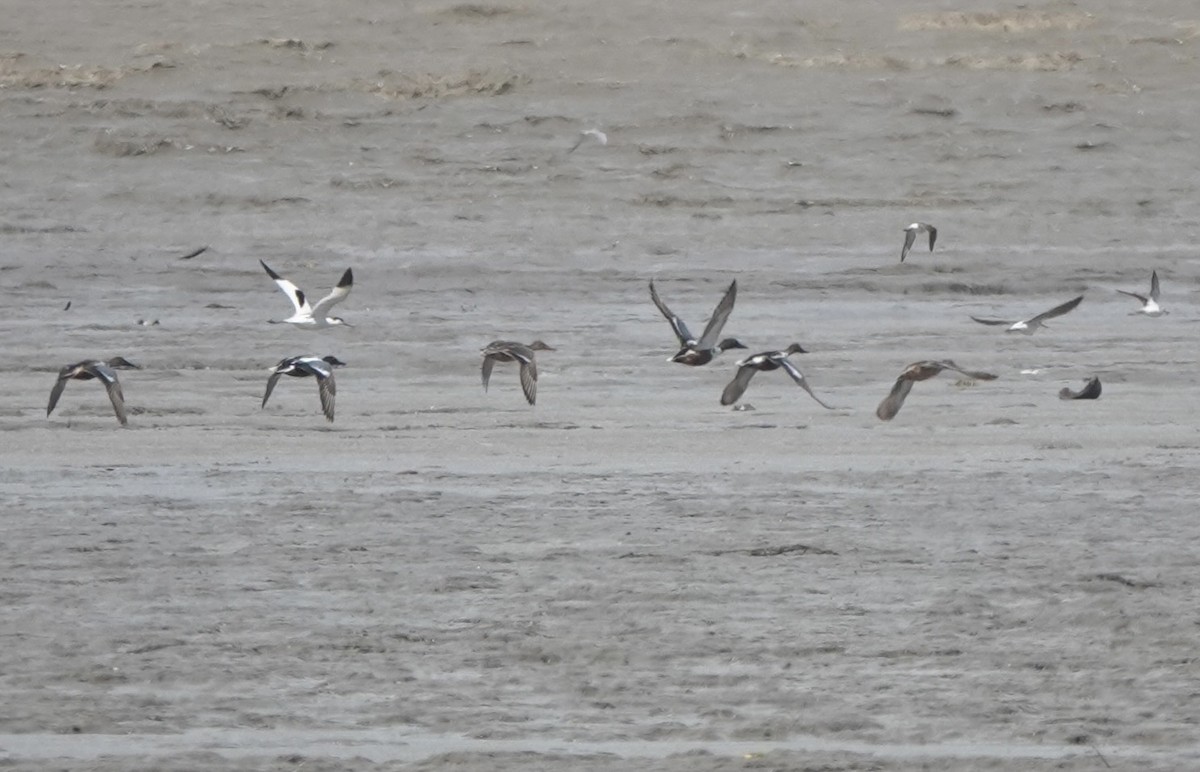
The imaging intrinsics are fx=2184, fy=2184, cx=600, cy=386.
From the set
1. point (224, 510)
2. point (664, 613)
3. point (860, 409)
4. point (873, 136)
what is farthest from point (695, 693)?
point (873, 136)

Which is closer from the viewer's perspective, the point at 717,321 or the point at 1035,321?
the point at 717,321

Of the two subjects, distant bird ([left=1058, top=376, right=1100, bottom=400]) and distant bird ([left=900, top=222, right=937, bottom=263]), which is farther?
distant bird ([left=900, top=222, right=937, bottom=263])

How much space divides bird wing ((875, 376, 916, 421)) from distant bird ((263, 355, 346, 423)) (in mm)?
2909

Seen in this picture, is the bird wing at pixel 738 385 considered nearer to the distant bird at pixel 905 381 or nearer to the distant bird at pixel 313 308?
the distant bird at pixel 905 381

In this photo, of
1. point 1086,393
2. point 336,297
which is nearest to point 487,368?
point 336,297

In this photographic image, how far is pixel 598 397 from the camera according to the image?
12.4 m

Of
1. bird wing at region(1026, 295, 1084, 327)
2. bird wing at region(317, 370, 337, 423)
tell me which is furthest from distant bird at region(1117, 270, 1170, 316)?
bird wing at region(317, 370, 337, 423)

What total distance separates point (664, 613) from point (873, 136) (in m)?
10.2

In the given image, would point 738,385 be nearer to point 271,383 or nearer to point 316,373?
point 316,373

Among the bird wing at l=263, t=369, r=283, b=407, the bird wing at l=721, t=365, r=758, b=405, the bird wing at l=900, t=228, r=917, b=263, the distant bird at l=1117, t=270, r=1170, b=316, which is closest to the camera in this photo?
the bird wing at l=263, t=369, r=283, b=407

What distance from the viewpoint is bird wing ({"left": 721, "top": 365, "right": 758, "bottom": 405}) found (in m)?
11.7

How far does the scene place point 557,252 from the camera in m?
15.8

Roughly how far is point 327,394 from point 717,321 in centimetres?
216

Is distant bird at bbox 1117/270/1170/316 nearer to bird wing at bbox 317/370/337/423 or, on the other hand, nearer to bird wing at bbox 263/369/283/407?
bird wing at bbox 317/370/337/423
